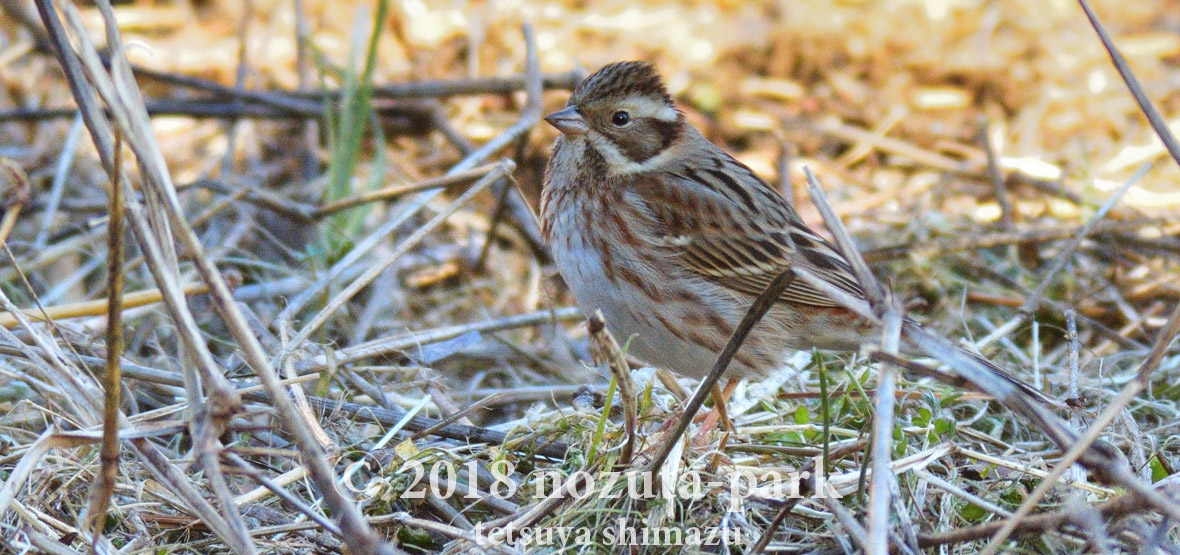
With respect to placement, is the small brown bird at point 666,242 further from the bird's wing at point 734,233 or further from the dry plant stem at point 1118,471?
the dry plant stem at point 1118,471

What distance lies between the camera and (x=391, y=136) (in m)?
5.95

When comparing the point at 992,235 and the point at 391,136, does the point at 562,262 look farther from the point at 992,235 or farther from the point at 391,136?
the point at 391,136

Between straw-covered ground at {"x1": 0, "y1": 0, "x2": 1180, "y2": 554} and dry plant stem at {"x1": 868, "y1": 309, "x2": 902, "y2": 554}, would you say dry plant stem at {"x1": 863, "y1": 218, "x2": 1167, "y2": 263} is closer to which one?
straw-covered ground at {"x1": 0, "y1": 0, "x2": 1180, "y2": 554}

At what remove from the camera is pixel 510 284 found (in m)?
5.03

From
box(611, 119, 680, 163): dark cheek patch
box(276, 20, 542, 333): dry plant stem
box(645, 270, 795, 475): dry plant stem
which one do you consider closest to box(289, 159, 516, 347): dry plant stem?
box(611, 119, 680, 163): dark cheek patch

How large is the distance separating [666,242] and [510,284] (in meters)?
1.54

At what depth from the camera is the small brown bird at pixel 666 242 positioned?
3.54 m

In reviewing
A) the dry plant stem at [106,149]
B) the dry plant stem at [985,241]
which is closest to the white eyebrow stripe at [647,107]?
the dry plant stem at [985,241]

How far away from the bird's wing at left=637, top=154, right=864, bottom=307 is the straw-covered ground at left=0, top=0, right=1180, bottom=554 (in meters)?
0.36

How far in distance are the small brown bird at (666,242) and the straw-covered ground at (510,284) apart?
0.21m

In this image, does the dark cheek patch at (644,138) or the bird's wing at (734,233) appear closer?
the bird's wing at (734,233)

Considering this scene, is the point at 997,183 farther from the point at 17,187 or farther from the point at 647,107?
the point at 17,187

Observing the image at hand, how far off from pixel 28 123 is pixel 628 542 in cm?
427

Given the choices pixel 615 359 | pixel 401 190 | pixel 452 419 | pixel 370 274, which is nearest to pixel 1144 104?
pixel 615 359
